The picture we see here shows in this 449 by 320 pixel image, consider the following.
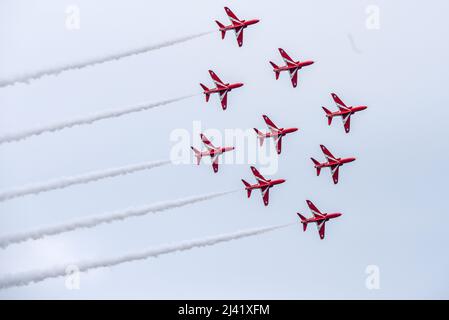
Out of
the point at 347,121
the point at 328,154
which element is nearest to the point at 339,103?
the point at 347,121

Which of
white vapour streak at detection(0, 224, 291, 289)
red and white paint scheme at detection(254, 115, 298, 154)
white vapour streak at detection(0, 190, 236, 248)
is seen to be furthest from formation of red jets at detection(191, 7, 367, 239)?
white vapour streak at detection(0, 190, 236, 248)

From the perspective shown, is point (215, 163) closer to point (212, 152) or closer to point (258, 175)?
point (212, 152)

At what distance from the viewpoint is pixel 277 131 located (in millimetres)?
117688

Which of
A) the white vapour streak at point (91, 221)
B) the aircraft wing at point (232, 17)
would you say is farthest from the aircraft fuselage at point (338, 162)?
the white vapour streak at point (91, 221)

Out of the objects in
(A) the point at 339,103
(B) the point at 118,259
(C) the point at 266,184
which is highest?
(A) the point at 339,103

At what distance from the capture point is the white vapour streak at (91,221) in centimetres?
9981

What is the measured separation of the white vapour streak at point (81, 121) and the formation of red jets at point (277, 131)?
5.73m

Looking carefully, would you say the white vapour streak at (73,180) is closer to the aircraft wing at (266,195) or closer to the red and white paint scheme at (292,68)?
the aircraft wing at (266,195)

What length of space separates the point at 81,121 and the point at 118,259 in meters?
9.65

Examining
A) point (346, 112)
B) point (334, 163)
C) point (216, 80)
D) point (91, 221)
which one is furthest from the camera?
point (334, 163)

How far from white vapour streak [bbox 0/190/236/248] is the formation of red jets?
6.05m

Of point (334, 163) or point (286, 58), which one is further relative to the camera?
point (334, 163)
